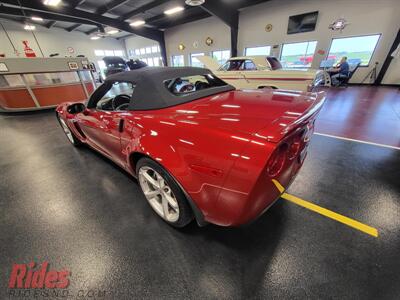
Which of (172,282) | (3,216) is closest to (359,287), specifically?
(172,282)

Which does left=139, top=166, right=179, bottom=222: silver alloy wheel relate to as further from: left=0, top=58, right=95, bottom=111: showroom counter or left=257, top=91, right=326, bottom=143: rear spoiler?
left=0, top=58, right=95, bottom=111: showroom counter

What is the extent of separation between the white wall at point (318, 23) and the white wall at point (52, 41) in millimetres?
13090

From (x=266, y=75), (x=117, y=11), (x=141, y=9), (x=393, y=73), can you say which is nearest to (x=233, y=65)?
(x=266, y=75)

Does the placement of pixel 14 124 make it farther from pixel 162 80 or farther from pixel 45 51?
pixel 45 51

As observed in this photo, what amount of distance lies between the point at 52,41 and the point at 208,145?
23518 mm

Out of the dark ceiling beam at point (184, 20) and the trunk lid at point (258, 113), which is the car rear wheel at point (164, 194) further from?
the dark ceiling beam at point (184, 20)

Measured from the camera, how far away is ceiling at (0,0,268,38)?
9789 mm

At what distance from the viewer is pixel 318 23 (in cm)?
920

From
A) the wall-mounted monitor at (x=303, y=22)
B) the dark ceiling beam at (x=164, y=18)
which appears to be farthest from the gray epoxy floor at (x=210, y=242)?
the dark ceiling beam at (x=164, y=18)

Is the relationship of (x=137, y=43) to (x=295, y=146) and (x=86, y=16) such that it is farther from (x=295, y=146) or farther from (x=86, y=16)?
(x=295, y=146)

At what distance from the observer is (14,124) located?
17.1 ft

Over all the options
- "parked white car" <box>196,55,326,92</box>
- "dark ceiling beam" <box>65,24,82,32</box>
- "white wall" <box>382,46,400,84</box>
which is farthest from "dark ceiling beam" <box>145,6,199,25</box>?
"white wall" <box>382,46,400,84</box>

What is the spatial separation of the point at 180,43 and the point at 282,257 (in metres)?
18.2

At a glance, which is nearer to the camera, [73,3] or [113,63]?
[73,3]
